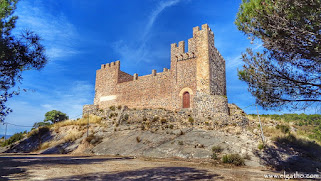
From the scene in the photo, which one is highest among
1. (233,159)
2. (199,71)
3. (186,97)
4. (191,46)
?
(191,46)

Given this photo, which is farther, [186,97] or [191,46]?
[191,46]

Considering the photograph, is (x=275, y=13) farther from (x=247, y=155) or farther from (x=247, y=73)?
(x=247, y=155)

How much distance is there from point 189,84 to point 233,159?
384 inches

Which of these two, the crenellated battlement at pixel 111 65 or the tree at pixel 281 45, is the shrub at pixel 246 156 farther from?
the crenellated battlement at pixel 111 65

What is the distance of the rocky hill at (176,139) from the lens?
12.1 m

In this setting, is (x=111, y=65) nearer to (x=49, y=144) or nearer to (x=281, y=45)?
(x=49, y=144)

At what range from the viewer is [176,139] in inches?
579

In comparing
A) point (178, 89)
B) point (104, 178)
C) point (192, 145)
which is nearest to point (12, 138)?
point (178, 89)

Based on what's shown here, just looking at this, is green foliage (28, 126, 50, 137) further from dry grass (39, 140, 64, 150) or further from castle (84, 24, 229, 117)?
castle (84, 24, 229, 117)

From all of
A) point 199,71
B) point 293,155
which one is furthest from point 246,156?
point 199,71

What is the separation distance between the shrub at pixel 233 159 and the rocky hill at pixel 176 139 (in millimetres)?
564

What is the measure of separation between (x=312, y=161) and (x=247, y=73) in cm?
718

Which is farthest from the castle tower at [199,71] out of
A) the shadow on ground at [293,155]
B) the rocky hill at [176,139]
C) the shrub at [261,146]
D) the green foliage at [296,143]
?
the shadow on ground at [293,155]

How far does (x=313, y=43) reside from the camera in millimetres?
7102
